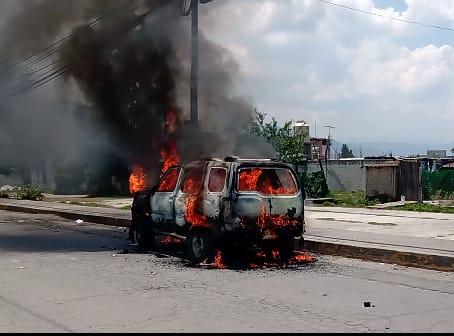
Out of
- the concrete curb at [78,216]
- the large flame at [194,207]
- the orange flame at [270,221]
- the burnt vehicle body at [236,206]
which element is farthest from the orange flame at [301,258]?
the concrete curb at [78,216]

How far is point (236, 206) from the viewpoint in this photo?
8891mm

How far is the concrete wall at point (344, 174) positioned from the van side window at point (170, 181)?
21182 millimetres

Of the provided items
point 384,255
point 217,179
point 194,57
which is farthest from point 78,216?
point 384,255

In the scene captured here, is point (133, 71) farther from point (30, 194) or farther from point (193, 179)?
point (30, 194)

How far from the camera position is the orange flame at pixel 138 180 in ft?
45.1

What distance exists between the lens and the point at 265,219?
29.8ft

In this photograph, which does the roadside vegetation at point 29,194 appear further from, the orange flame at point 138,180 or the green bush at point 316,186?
the orange flame at point 138,180

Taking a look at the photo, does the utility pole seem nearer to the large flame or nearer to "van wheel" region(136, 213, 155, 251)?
"van wheel" region(136, 213, 155, 251)

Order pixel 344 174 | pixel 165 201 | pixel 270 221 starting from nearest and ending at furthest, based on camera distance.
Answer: pixel 270 221
pixel 165 201
pixel 344 174

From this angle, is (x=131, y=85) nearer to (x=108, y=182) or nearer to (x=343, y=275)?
(x=343, y=275)

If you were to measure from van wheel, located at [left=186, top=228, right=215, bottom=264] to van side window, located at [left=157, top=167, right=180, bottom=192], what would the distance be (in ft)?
3.69

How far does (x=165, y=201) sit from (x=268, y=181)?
194 centimetres

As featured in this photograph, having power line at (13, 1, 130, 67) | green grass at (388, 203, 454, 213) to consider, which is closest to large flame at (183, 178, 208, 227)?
power line at (13, 1, 130, 67)

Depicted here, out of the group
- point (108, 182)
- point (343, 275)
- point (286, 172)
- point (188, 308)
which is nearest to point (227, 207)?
point (286, 172)
